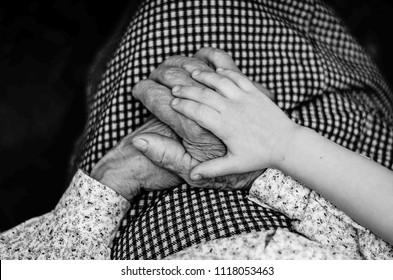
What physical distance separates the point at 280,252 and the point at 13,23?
151 centimetres

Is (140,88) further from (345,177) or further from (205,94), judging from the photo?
(345,177)

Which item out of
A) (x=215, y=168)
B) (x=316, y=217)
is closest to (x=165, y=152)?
(x=215, y=168)

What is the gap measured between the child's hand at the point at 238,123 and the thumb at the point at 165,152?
0.04m

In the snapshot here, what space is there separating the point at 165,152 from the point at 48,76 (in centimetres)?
96

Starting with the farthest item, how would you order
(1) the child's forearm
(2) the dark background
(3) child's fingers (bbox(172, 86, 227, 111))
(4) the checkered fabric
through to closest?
(2) the dark background
(4) the checkered fabric
(3) child's fingers (bbox(172, 86, 227, 111))
(1) the child's forearm

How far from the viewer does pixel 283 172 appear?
0.92m

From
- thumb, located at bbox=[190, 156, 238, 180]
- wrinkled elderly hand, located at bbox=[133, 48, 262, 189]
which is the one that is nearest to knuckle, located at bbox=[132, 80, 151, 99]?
wrinkled elderly hand, located at bbox=[133, 48, 262, 189]

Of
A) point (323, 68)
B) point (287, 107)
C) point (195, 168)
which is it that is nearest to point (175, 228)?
point (195, 168)

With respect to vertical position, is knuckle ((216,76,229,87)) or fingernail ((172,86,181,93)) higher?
knuckle ((216,76,229,87))

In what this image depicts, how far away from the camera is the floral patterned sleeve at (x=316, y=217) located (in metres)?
0.86

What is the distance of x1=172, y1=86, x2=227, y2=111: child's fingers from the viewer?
903mm

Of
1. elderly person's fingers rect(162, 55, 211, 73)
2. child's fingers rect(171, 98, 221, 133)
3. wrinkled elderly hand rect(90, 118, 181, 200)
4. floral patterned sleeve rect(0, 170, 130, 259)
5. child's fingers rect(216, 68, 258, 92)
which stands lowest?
floral patterned sleeve rect(0, 170, 130, 259)

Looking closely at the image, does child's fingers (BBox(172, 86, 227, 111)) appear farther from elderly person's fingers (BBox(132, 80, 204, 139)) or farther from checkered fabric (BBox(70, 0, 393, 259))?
checkered fabric (BBox(70, 0, 393, 259))
